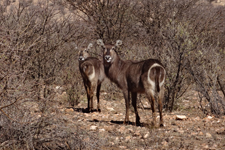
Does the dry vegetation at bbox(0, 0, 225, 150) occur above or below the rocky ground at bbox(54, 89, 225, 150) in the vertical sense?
above

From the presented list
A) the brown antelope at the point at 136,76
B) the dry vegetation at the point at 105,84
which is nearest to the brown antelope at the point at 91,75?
the dry vegetation at the point at 105,84

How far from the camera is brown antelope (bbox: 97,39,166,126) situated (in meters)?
5.91

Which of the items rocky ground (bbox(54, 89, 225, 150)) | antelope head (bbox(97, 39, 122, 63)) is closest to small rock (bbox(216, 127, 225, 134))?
rocky ground (bbox(54, 89, 225, 150))

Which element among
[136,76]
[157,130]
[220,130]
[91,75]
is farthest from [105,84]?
[220,130]

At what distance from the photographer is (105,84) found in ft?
33.4

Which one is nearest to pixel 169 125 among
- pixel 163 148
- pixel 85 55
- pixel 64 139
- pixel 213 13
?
pixel 163 148

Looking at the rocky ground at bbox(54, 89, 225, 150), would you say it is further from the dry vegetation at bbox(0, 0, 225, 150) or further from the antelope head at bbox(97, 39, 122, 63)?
the antelope head at bbox(97, 39, 122, 63)

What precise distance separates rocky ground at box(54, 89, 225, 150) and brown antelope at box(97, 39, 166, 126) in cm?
40

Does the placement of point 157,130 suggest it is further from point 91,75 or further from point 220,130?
point 91,75

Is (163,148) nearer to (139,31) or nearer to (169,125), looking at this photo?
(169,125)

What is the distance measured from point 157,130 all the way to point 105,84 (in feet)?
15.7

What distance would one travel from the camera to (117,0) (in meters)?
11.0

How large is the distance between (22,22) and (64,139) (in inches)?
154

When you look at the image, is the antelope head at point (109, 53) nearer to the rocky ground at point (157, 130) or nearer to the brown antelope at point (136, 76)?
the brown antelope at point (136, 76)
